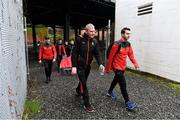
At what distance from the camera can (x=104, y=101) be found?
5242 millimetres

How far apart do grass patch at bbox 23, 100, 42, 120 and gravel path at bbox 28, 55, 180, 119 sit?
0.14 m

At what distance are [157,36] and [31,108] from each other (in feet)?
18.7

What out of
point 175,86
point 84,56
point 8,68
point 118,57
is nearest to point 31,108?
point 84,56

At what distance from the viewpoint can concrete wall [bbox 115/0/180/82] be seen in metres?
6.96

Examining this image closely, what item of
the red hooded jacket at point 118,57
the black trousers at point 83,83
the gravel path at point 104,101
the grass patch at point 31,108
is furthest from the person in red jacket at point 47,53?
the red hooded jacket at point 118,57

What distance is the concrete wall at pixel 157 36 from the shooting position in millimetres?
6965

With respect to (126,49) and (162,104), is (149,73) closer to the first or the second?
(162,104)

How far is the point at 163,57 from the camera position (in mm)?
7645

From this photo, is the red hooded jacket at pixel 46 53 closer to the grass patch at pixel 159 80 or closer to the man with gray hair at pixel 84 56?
the man with gray hair at pixel 84 56

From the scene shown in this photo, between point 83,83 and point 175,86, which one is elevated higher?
point 83,83

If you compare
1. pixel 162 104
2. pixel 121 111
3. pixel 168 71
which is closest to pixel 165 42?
pixel 168 71

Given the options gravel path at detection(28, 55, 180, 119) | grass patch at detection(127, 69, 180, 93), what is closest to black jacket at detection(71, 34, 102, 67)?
gravel path at detection(28, 55, 180, 119)

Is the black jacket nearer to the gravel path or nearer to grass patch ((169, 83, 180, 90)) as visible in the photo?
the gravel path

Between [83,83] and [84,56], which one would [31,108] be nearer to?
[83,83]
